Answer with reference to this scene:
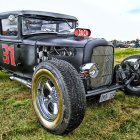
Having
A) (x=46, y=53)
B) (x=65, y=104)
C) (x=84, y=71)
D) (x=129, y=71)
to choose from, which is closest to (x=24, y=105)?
(x=46, y=53)

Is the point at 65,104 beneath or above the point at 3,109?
above

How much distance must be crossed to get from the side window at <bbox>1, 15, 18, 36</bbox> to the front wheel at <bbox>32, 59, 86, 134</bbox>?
1.95m

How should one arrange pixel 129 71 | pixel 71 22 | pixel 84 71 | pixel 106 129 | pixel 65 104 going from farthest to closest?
1. pixel 71 22
2. pixel 129 71
3. pixel 84 71
4. pixel 106 129
5. pixel 65 104

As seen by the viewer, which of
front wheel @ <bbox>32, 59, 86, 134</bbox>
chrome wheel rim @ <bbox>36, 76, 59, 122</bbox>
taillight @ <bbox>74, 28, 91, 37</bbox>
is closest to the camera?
front wheel @ <bbox>32, 59, 86, 134</bbox>

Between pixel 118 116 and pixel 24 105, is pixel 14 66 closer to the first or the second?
pixel 24 105

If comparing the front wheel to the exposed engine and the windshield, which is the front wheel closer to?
the exposed engine

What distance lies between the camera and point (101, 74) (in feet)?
15.1

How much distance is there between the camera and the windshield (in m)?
5.35

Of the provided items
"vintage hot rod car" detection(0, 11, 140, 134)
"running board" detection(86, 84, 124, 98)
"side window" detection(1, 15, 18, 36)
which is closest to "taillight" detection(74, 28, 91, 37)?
"vintage hot rod car" detection(0, 11, 140, 134)

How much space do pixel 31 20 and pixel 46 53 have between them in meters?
0.97

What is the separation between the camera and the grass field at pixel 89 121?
358 cm

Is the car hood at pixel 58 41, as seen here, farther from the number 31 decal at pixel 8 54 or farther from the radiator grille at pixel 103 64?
the number 31 decal at pixel 8 54

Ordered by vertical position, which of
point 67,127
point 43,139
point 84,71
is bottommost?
point 43,139

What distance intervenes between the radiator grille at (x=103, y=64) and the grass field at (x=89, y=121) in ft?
1.67
